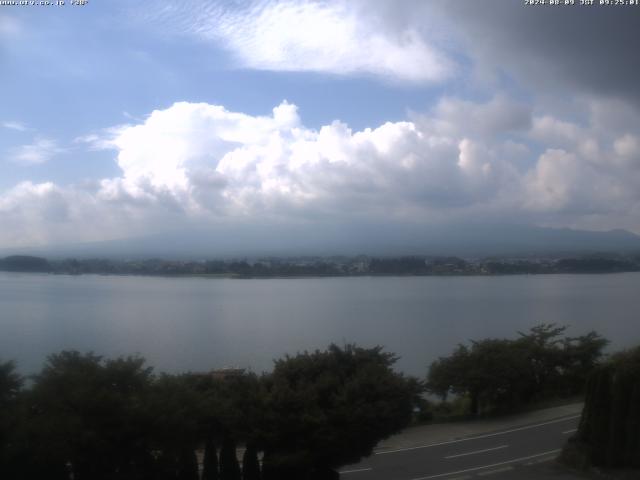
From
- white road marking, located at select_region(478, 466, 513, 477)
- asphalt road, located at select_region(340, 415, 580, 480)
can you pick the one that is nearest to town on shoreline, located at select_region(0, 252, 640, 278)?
asphalt road, located at select_region(340, 415, 580, 480)

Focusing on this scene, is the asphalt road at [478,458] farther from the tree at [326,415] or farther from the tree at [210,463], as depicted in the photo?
the tree at [210,463]

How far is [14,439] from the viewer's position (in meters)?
7.54

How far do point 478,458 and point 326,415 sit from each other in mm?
4786

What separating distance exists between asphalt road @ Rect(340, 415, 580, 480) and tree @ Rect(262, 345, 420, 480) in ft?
6.84

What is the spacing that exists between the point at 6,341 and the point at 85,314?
1065 cm

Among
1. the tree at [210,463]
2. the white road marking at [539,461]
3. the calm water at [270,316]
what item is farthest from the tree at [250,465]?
the white road marking at [539,461]

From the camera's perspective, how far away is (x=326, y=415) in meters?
9.35

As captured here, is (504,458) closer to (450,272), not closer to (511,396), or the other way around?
(511,396)

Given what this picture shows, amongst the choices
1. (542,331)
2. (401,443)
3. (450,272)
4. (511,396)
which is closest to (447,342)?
(542,331)

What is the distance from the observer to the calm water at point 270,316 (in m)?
24.2

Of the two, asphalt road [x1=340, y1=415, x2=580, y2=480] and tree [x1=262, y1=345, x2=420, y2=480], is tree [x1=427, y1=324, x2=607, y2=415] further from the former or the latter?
tree [x1=262, y1=345, x2=420, y2=480]

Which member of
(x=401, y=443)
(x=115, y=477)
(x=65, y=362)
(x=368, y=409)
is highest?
(x=65, y=362)

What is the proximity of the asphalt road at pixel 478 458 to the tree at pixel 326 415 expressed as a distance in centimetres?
208

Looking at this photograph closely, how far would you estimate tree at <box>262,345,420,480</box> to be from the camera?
924cm
